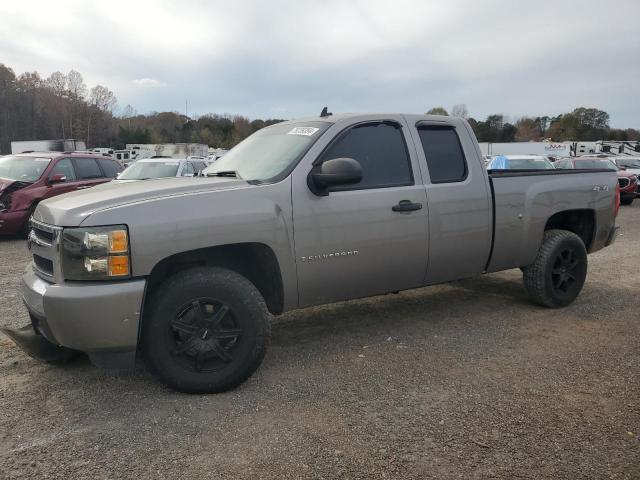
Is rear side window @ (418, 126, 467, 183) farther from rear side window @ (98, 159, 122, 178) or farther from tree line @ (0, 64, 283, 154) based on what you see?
tree line @ (0, 64, 283, 154)

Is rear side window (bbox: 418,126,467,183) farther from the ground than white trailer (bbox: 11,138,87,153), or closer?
closer

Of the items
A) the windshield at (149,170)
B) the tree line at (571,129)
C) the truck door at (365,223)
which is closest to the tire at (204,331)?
the truck door at (365,223)

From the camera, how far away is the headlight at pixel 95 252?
3061mm

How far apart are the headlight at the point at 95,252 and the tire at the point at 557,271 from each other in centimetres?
394

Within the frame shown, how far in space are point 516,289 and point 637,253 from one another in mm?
3883

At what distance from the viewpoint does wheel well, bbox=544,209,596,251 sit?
5625 millimetres

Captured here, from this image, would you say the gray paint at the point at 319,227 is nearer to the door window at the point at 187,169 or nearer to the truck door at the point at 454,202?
the truck door at the point at 454,202

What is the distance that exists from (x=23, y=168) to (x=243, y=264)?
29.3 feet

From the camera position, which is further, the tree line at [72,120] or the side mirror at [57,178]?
the tree line at [72,120]

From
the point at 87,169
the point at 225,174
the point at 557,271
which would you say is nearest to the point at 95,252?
the point at 225,174

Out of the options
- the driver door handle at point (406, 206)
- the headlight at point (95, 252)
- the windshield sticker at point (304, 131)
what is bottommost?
the headlight at point (95, 252)

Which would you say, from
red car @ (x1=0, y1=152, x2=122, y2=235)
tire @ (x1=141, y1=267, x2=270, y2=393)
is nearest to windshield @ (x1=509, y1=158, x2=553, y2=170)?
red car @ (x1=0, y1=152, x2=122, y2=235)

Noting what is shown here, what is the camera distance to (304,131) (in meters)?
4.22

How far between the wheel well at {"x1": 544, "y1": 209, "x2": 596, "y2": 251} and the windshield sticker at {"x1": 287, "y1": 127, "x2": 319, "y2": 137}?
2915 millimetres
